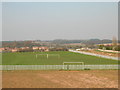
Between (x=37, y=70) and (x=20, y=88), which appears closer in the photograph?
(x=20, y=88)

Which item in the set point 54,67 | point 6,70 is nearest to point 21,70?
point 6,70

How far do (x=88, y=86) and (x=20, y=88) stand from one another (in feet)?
11.8

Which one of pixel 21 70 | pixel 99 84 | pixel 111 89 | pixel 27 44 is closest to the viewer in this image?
pixel 111 89

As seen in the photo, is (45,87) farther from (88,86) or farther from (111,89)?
(111,89)

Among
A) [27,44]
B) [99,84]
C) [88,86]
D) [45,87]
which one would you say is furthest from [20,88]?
[27,44]

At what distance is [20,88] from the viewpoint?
9.63 m

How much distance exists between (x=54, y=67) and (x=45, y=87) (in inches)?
254

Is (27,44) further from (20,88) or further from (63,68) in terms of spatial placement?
(20,88)

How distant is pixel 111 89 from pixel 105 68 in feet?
22.5

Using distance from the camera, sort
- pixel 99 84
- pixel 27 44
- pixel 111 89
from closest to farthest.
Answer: pixel 111 89 → pixel 99 84 → pixel 27 44

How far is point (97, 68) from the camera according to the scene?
53.4ft

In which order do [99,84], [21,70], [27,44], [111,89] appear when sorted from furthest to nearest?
[27,44] → [21,70] → [99,84] → [111,89]

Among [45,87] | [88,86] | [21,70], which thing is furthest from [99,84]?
[21,70]

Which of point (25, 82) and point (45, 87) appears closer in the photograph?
point (45, 87)
